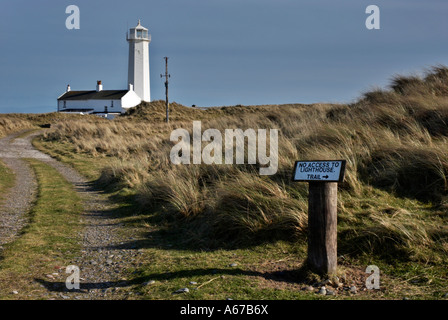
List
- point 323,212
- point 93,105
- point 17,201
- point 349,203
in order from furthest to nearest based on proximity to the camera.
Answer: point 93,105
point 17,201
point 349,203
point 323,212

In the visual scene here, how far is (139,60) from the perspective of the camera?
63.8 meters

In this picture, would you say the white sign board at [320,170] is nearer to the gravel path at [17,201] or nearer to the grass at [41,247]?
the grass at [41,247]

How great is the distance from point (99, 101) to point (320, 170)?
67.7 metres

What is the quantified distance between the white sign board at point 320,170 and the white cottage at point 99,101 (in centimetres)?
5986

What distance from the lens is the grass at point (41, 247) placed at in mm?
4941

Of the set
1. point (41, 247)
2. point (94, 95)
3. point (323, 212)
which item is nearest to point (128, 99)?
point (94, 95)

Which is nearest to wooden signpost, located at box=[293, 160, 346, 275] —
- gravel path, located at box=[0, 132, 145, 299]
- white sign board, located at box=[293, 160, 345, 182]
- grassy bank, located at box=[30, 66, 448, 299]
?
white sign board, located at box=[293, 160, 345, 182]

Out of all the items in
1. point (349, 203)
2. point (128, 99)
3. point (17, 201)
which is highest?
point (128, 99)

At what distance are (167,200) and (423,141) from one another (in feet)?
17.0

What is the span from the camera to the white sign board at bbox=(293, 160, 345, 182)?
4597mm

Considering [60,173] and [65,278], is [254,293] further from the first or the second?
[60,173]

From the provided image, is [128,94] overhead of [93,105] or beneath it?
overhead

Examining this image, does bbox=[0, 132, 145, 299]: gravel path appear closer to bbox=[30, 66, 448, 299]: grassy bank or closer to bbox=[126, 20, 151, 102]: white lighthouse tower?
bbox=[30, 66, 448, 299]: grassy bank

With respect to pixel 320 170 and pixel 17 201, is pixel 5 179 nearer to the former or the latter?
pixel 17 201
